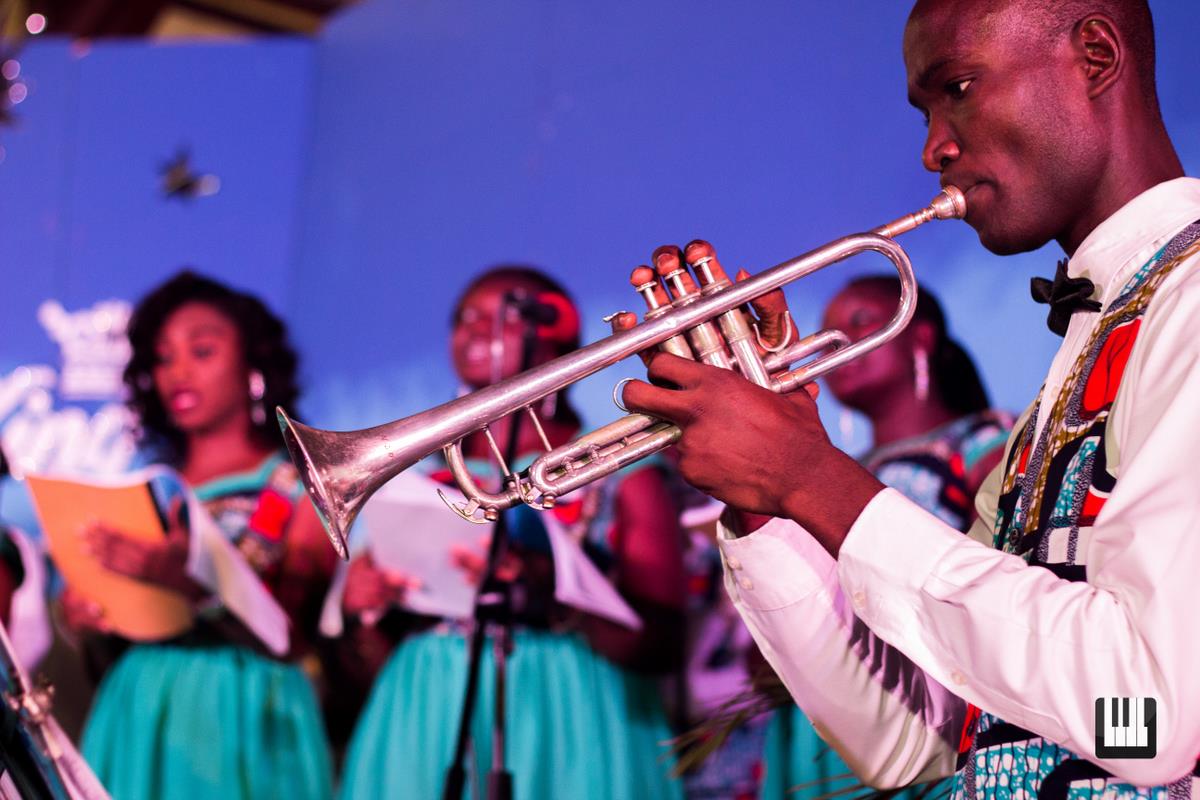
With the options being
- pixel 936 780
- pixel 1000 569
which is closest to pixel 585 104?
pixel 936 780

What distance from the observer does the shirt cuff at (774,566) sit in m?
1.71

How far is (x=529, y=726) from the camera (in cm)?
370

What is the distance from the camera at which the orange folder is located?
4.18 meters

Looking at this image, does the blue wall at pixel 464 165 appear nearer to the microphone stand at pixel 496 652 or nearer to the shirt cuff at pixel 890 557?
the microphone stand at pixel 496 652

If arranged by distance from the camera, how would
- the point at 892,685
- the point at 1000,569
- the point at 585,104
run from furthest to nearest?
the point at 585,104, the point at 892,685, the point at 1000,569

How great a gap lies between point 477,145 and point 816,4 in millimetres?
1640

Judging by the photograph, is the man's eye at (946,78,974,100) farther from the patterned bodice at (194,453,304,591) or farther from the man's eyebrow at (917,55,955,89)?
the patterned bodice at (194,453,304,591)

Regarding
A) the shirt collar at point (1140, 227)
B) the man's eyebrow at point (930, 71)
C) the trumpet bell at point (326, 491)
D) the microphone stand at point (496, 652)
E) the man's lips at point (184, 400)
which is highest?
the man's eyebrow at point (930, 71)

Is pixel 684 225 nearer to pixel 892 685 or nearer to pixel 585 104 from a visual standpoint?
pixel 585 104

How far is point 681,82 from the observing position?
13.6ft

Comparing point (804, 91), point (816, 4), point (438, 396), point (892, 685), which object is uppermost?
point (816, 4)

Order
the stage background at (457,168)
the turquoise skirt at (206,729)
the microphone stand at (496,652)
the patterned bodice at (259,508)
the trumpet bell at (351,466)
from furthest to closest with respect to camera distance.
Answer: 1. the patterned bodice at (259,508)
2. the turquoise skirt at (206,729)
3. the stage background at (457,168)
4. the microphone stand at (496,652)
5. the trumpet bell at (351,466)

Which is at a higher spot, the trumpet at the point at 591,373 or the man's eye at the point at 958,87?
the man's eye at the point at 958,87

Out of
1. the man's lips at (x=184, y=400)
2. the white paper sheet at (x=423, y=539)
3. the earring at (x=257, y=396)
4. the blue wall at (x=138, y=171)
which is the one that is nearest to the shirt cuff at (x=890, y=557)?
the white paper sheet at (x=423, y=539)
